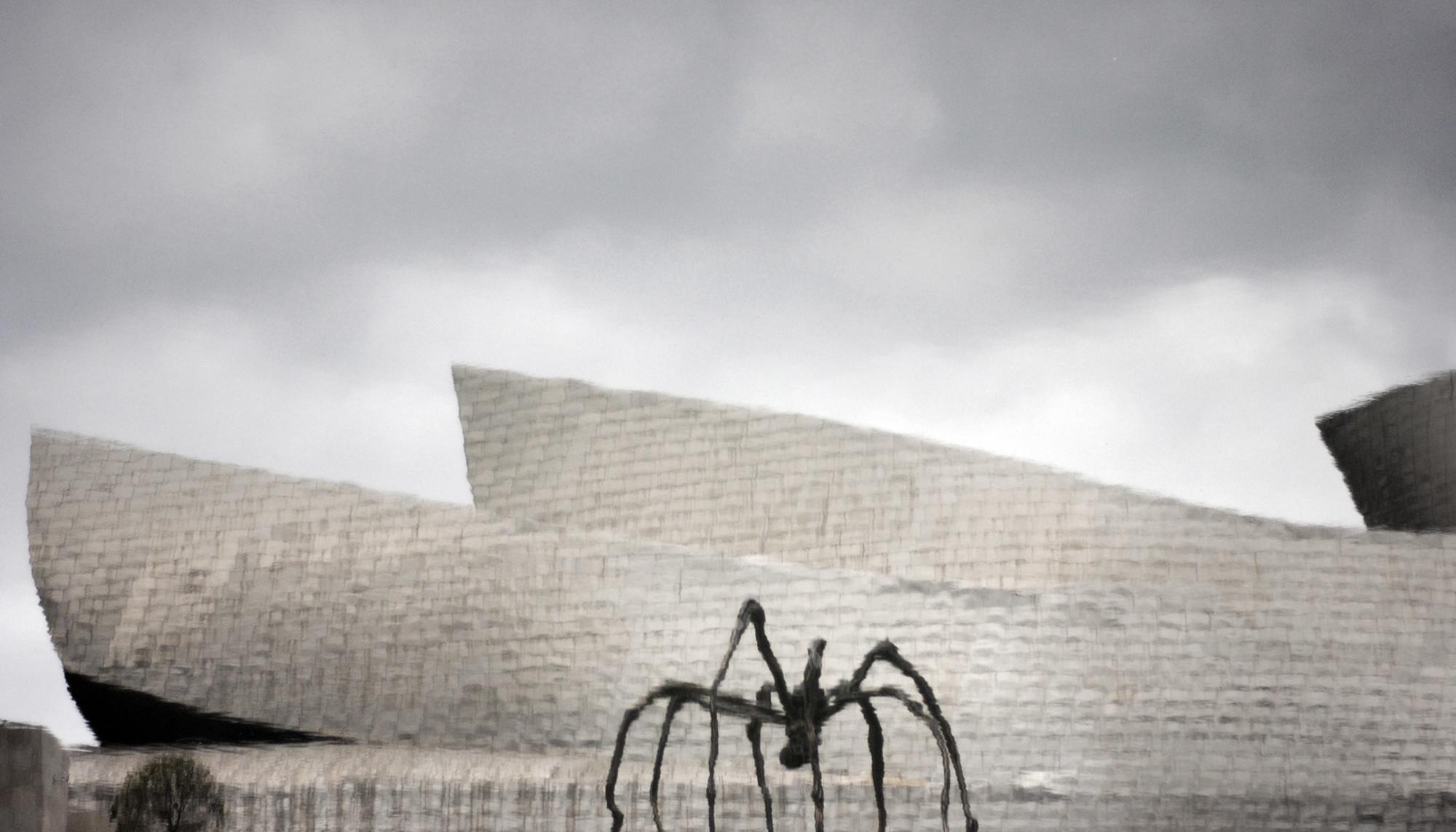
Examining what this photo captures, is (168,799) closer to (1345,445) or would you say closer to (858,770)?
(858,770)

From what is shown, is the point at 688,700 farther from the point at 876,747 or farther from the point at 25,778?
the point at 25,778

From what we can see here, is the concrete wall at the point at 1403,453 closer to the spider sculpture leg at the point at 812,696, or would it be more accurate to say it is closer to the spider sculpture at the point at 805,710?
the spider sculpture at the point at 805,710

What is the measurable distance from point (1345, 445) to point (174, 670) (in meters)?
10.6

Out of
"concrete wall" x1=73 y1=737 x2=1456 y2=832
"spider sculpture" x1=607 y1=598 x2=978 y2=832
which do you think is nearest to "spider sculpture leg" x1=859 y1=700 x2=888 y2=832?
"spider sculpture" x1=607 y1=598 x2=978 y2=832

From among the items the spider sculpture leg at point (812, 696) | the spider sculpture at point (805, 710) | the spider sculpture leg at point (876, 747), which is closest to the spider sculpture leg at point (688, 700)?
the spider sculpture at point (805, 710)

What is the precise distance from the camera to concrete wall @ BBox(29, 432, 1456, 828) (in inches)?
439

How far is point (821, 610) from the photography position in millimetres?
12016

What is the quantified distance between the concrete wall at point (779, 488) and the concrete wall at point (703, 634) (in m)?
0.45

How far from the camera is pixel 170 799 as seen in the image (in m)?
11.3

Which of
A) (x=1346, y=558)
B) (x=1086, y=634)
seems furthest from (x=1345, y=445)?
(x=1086, y=634)

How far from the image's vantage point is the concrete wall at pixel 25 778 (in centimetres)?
646

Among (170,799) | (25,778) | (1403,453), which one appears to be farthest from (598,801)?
(1403,453)

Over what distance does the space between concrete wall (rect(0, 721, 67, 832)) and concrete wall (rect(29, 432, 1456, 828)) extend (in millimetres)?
5023

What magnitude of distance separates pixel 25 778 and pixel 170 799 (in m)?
4.89
